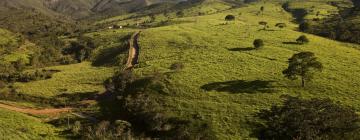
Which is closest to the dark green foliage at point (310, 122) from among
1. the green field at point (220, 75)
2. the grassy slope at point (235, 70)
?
the green field at point (220, 75)

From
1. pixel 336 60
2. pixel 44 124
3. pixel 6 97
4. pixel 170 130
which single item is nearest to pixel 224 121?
pixel 170 130

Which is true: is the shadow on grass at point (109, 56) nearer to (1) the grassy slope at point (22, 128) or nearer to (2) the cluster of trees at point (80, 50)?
(2) the cluster of trees at point (80, 50)

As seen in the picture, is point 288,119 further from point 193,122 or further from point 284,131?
point 193,122

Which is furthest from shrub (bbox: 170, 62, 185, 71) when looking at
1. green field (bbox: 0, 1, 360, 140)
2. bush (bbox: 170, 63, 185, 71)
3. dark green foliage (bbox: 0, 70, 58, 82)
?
dark green foliage (bbox: 0, 70, 58, 82)

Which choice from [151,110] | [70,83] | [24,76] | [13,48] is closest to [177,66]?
[151,110]

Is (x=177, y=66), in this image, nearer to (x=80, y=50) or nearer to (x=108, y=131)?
(x=108, y=131)

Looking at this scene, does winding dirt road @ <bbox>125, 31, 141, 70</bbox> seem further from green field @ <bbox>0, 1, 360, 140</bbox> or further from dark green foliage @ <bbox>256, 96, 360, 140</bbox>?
dark green foliage @ <bbox>256, 96, 360, 140</bbox>

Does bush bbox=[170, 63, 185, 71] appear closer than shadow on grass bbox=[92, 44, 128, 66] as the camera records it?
Yes
